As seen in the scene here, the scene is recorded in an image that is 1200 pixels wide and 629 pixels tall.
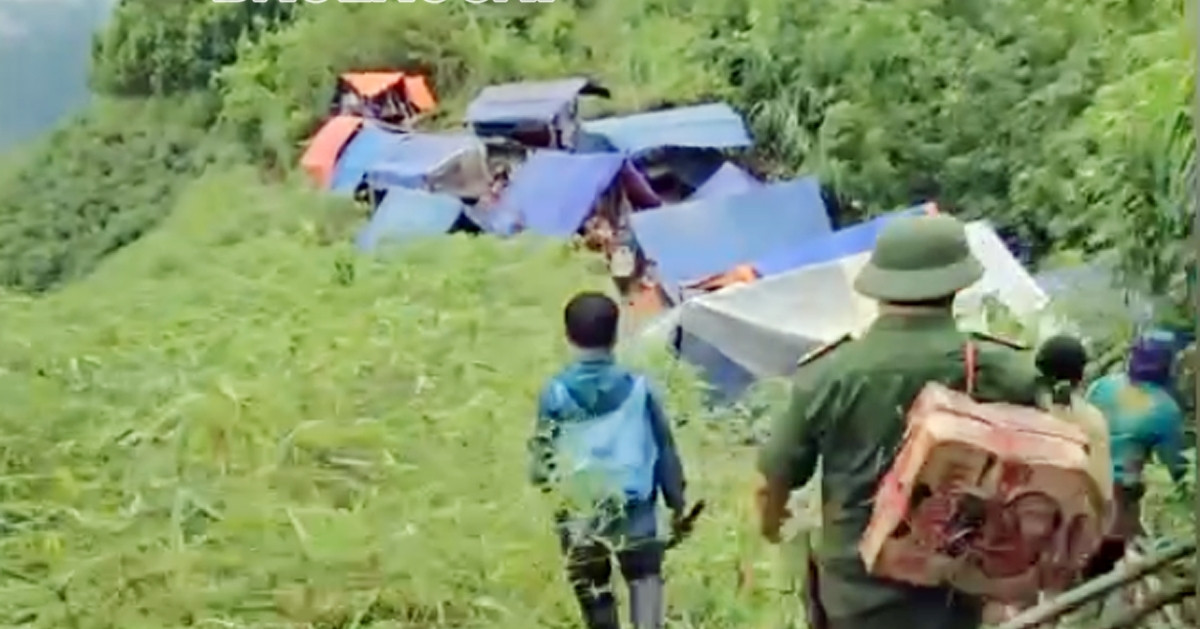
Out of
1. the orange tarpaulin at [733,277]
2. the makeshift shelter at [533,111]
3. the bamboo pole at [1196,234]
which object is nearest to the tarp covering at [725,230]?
the orange tarpaulin at [733,277]

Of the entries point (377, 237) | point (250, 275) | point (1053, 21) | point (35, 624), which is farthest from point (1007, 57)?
point (35, 624)

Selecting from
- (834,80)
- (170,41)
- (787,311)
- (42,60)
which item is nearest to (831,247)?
(787,311)

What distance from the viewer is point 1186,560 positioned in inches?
82.3

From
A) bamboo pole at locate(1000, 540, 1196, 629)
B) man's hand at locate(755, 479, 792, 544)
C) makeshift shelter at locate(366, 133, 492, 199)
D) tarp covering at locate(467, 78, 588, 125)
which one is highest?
tarp covering at locate(467, 78, 588, 125)

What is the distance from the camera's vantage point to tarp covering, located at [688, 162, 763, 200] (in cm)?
205

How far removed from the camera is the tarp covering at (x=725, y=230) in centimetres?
203

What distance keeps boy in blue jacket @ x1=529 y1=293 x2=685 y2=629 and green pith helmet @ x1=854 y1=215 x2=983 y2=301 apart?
239mm

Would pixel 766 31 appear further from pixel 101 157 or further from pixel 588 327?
pixel 101 157

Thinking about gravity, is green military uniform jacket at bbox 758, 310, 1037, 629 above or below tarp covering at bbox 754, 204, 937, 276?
below

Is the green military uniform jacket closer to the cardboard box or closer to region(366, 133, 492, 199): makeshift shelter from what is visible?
the cardboard box

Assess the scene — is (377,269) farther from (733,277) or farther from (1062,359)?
(1062,359)

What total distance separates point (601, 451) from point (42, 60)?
64cm

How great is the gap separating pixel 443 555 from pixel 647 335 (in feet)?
0.92

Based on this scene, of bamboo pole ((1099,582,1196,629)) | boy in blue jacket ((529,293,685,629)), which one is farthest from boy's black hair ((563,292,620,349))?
bamboo pole ((1099,582,1196,629))
